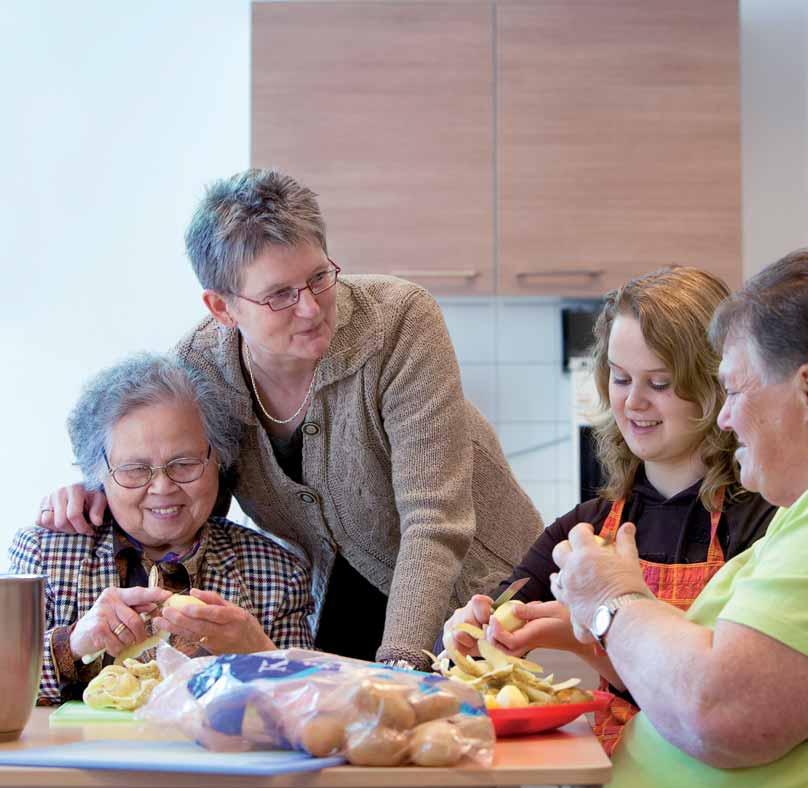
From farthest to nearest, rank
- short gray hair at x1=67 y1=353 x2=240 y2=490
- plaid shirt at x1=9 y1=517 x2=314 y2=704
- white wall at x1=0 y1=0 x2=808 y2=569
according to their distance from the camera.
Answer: white wall at x1=0 y1=0 x2=808 y2=569 < short gray hair at x1=67 y1=353 x2=240 y2=490 < plaid shirt at x1=9 y1=517 x2=314 y2=704

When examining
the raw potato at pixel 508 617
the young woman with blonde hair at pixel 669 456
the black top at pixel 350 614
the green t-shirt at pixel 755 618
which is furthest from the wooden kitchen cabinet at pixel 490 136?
the green t-shirt at pixel 755 618

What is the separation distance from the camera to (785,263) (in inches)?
49.0

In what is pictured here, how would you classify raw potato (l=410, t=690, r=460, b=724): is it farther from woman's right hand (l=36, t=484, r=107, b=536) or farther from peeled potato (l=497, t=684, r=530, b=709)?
woman's right hand (l=36, t=484, r=107, b=536)

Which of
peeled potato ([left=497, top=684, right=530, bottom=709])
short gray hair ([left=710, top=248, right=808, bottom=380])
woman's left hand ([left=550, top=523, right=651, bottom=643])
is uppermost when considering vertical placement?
short gray hair ([left=710, top=248, right=808, bottom=380])

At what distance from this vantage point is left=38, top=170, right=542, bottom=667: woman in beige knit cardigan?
A: 6.10 ft

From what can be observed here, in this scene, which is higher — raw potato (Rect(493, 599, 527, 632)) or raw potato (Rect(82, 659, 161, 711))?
raw potato (Rect(493, 599, 527, 632))

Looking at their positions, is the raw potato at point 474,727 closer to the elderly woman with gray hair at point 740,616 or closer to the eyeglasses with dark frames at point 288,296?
the elderly woman with gray hair at point 740,616

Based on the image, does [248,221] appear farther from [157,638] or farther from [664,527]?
[664,527]

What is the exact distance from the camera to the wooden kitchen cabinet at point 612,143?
3.70 m

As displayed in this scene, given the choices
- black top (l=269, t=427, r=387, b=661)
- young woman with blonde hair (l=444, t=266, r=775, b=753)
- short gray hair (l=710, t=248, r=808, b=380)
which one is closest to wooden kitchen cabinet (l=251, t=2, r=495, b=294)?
black top (l=269, t=427, r=387, b=661)

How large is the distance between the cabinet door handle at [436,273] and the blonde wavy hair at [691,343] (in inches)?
74.5

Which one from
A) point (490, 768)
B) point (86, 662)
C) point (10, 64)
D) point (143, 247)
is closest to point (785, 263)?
point (490, 768)

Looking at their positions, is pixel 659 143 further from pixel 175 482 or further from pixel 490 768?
pixel 490 768

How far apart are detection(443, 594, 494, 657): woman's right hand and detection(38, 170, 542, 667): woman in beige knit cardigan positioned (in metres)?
0.26
